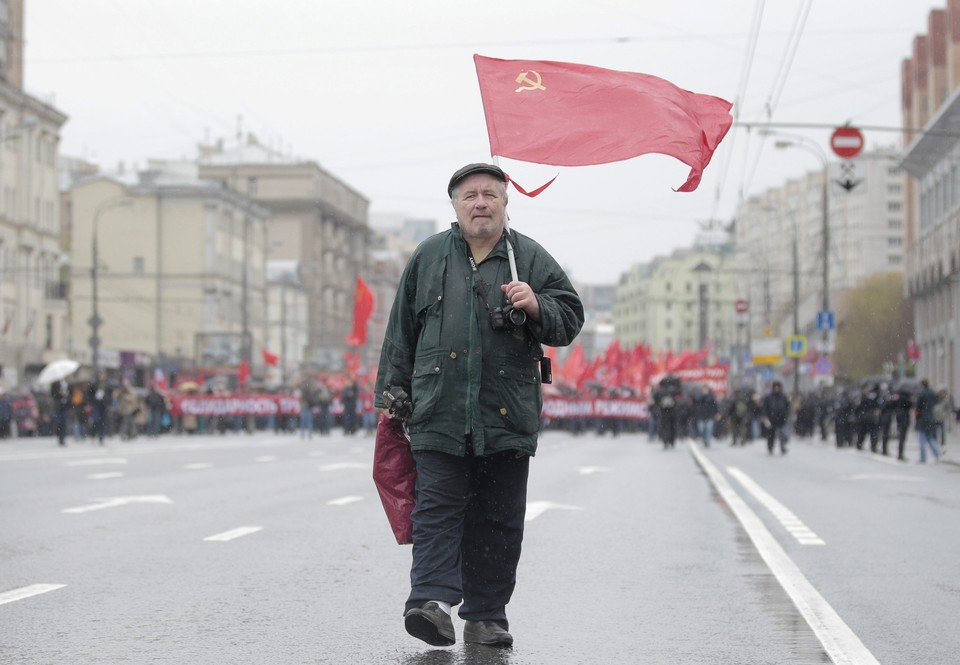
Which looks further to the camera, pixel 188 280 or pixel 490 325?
pixel 188 280

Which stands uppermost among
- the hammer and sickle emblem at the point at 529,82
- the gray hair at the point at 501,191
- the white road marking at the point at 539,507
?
the hammer and sickle emblem at the point at 529,82

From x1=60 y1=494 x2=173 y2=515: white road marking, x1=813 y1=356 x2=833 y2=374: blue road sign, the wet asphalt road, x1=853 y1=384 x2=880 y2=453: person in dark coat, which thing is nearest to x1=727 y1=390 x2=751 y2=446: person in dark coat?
x1=853 y1=384 x2=880 y2=453: person in dark coat

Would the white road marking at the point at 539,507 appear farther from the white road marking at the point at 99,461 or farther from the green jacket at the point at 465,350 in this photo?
the white road marking at the point at 99,461

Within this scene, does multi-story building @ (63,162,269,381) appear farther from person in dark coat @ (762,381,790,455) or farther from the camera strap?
the camera strap

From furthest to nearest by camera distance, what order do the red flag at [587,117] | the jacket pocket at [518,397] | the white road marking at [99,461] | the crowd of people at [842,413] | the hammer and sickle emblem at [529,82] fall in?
the crowd of people at [842,413]
the white road marking at [99,461]
the hammer and sickle emblem at [529,82]
the red flag at [587,117]
the jacket pocket at [518,397]

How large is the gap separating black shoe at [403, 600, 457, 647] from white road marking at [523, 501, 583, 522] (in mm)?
7921

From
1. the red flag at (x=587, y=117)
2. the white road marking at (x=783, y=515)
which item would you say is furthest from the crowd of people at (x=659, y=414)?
the red flag at (x=587, y=117)

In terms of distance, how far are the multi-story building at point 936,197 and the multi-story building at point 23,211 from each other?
39.0m

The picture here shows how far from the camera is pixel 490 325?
246 inches

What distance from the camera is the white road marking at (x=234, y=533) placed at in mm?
11631

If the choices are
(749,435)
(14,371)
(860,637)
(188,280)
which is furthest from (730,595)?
(188,280)

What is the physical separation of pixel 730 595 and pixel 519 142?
9.74 feet

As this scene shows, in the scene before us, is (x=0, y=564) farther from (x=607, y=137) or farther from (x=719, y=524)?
(x=719, y=524)

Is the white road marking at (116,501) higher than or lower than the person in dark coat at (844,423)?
lower
